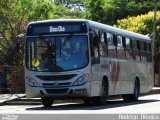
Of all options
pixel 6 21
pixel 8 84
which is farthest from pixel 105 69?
pixel 6 21

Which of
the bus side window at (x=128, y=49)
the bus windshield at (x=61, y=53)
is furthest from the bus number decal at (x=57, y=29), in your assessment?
the bus side window at (x=128, y=49)

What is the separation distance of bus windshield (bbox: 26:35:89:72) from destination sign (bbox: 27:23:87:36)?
20 cm

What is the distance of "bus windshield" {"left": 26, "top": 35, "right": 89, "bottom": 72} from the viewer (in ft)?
72.4

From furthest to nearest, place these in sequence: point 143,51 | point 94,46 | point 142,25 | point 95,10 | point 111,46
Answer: point 95,10 → point 142,25 → point 143,51 → point 111,46 → point 94,46

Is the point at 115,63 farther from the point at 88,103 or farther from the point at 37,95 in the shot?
the point at 37,95

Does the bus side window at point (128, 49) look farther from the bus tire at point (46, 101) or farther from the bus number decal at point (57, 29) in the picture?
the bus number decal at point (57, 29)

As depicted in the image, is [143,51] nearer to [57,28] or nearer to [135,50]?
[135,50]

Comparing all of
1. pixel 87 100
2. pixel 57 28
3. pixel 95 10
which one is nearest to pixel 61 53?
pixel 57 28

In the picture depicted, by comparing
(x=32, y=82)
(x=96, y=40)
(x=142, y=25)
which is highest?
(x=142, y=25)

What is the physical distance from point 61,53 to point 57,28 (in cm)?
98

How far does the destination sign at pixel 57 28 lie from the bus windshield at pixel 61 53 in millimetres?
195

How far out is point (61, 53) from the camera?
72.6 ft

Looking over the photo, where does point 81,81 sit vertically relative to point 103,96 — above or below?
above

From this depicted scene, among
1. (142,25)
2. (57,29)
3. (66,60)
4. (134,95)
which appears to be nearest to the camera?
(66,60)
